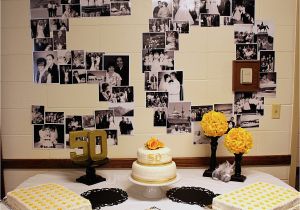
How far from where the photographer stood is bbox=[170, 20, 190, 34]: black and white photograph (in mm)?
1976

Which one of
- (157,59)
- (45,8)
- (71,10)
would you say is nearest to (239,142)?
(157,59)

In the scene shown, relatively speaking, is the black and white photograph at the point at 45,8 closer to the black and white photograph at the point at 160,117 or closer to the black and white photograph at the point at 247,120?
the black and white photograph at the point at 160,117

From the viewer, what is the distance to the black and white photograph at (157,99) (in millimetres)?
2002

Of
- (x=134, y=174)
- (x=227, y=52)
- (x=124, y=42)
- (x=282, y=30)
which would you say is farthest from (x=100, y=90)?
(x=282, y=30)

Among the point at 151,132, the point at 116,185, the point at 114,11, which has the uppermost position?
the point at 114,11

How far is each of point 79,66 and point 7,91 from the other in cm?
48

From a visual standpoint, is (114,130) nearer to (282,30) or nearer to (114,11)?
(114,11)

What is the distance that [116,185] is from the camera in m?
1.72

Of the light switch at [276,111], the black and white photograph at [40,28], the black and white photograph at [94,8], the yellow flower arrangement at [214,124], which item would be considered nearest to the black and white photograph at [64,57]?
the black and white photograph at [40,28]

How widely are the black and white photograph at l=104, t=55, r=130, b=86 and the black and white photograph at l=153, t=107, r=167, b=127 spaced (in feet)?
0.83

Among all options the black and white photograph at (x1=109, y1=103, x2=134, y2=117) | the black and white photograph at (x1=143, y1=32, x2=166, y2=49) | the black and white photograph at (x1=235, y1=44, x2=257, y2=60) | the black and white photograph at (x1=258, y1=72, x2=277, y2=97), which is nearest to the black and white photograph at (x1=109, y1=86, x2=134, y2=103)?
the black and white photograph at (x1=109, y1=103, x2=134, y2=117)

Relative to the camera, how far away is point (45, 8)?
1969mm

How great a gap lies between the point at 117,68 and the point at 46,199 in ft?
2.99

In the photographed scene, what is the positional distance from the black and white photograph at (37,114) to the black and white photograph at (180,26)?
95cm
